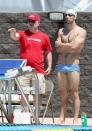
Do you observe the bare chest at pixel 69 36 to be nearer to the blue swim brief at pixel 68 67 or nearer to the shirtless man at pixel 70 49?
the shirtless man at pixel 70 49

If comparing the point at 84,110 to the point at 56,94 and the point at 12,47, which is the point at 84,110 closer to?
the point at 56,94

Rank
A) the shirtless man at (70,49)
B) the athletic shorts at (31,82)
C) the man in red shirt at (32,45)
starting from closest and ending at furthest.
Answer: the athletic shorts at (31,82), the man in red shirt at (32,45), the shirtless man at (70,49)

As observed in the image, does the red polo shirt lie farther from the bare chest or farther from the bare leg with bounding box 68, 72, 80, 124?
the bare leg with bounding box 68, 72, 80, 124

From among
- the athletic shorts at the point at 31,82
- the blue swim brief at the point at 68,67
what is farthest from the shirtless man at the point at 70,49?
the athletic shorts at the point at 31,82

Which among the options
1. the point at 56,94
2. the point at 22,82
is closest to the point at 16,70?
the point at 22,82

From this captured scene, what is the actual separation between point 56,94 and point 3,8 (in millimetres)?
1766

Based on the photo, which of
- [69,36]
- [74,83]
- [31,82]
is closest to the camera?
[31,82]

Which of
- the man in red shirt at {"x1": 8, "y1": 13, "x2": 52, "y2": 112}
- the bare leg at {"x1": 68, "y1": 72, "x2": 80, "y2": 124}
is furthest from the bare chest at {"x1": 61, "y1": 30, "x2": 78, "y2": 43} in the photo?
the bare leg at {"x1": 68, "y1": 72, "x2": 80, "y2": 124}

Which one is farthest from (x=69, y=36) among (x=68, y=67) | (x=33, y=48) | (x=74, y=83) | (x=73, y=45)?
(x=74, y=83)

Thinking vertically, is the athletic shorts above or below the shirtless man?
below

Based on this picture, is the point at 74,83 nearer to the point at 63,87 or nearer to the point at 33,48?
the point at 63,87

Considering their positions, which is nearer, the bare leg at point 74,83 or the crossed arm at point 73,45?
the crossed arm at point 73,45

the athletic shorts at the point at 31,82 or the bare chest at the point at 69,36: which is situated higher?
the bare chest at the point at 69,36

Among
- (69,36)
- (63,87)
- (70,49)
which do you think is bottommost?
(63,87)
